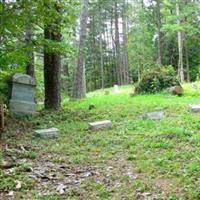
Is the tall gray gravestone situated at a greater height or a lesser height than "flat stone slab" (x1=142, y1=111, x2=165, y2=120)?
greater

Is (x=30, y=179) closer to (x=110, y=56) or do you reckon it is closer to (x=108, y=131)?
(x=108, y=131)

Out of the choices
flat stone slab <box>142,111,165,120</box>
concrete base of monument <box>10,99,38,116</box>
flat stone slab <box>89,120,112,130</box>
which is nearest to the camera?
flat stone slab <box>89,120,112,130</box>

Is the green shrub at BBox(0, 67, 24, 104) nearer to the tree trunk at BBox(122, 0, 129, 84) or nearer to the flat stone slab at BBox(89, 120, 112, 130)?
the flat stone slab at BBox(89, 120, 112, 130)

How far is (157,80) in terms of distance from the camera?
13500 mm

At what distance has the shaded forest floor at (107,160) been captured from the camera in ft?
15.1

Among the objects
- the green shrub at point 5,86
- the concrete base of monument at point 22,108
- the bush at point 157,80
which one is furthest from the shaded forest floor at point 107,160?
the bush at point 157,80

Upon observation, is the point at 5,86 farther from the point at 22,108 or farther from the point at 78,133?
the point at 78,133

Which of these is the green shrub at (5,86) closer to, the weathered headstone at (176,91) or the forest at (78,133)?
the forest at (78,133)

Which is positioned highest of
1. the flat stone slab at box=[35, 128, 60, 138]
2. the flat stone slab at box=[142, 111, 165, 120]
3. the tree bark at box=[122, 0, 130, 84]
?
the tree bark at box=[122, 0, 130, 84]

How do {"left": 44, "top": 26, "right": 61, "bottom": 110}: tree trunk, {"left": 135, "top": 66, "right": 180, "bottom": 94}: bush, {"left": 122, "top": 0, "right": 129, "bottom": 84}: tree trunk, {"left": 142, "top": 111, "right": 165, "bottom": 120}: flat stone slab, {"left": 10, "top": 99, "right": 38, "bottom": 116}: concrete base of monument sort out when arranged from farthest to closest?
{"left": 122, "top": 0, "right": 129, "bottom": 84}: tree trunk → {"left": 135, "top": 66, "right": 180, "bottom": 94}: bush → {"left": 44, "top": 26, "right": 61, "bottom": 110}: tree trunk → {"left": 10, "top": 99, "right": 38, "bottom": 116}: concrete base of monument → {"left": 142, "top": 111, "right": 165, "bottom": 120}: flat stone slab

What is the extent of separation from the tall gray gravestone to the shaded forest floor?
2.71ft

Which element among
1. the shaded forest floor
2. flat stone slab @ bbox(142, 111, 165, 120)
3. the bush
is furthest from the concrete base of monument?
the bush

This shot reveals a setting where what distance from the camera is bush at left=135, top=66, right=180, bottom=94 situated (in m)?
13.4

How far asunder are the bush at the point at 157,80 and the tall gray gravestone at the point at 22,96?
15.1 feet
